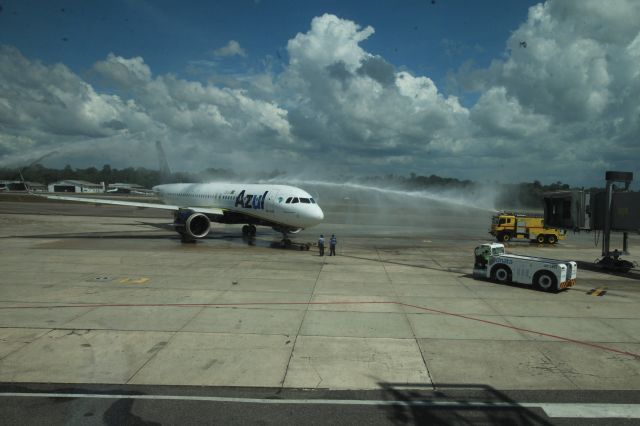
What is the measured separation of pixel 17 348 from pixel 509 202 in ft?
302

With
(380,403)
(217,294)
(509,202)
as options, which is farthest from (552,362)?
(509,202)

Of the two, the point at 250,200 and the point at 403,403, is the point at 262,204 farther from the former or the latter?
the point at 403,403

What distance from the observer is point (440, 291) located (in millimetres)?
18859

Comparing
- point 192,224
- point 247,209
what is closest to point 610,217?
point 247,209

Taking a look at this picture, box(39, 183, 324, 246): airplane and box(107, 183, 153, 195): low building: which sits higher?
box(107, 183, 153, 195): low building

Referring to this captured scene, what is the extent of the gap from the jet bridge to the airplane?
1603 cm

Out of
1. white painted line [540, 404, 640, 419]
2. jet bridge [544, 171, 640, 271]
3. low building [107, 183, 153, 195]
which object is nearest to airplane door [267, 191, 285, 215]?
jet bridge [544, 171, 640, 271]

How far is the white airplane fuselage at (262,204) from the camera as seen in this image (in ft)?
102

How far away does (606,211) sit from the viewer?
26.6 metres

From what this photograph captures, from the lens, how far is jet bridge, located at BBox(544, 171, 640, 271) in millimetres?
25944

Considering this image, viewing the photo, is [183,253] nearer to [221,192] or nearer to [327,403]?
[221,192]

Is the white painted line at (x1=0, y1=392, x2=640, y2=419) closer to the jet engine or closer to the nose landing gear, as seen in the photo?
the jet engine

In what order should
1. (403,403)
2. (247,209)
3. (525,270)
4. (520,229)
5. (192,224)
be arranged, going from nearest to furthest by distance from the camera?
(403,403) < (525,270) < (192,224) < (247,209) < (520,229)

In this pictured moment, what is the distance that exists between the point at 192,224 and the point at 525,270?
24.0 metres
